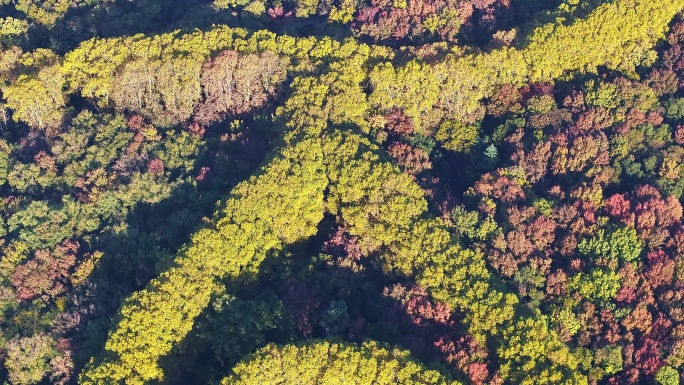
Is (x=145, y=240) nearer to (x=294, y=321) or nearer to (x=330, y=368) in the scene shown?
(x=294, y=321)

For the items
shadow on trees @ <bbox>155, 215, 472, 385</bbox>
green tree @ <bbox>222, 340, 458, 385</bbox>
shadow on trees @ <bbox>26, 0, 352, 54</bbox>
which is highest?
shadow on trees @ <bbox>26, 0, 352, 54</bbox>

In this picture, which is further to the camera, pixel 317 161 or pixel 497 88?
pixel 497 88

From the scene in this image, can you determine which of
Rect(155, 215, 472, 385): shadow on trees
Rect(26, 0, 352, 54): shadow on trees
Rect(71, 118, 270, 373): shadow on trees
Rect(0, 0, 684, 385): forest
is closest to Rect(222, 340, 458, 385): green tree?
Rect(0, 0, 684, 385): forest

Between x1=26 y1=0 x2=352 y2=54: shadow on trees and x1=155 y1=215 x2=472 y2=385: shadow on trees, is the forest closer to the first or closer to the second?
x1=155 y1=215 x2=472 y2=385: shadow on trees

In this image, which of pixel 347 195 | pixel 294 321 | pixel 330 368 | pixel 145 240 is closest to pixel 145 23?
pixel 145 240

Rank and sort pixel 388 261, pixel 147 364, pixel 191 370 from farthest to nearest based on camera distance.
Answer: pixel 388 261 < pixel 191 370 < pixel 147 364

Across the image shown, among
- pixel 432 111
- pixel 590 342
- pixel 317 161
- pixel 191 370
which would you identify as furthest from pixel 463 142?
pixel 191 370

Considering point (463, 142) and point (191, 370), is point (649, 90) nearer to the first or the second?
point (463, 142)

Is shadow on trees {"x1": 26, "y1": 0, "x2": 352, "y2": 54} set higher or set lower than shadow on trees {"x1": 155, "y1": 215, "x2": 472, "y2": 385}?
higher
